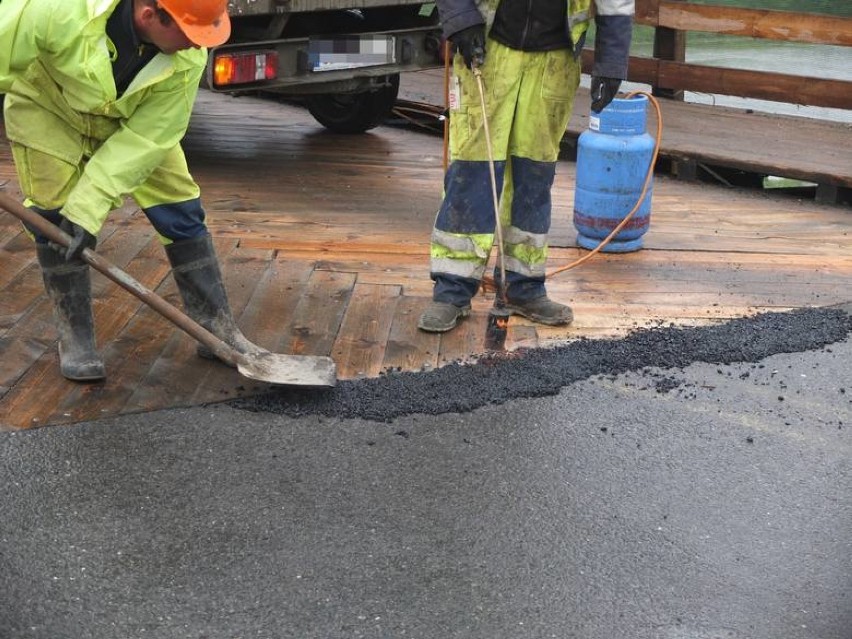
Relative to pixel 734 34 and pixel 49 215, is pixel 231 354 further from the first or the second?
pixel 734 34

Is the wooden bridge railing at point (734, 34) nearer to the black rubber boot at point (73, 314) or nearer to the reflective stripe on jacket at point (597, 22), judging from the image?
the reflective stripe on jacket at point (597, 22)

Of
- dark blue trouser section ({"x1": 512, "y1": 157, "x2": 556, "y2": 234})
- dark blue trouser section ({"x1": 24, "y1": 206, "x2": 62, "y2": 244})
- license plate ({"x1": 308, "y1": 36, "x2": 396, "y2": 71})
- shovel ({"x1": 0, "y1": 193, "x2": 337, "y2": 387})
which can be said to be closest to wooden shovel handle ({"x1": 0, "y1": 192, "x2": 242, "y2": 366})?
shovel ({"x1": 0, "y1": 193, "x2": 337, "y2": 387})

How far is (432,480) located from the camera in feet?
12.3

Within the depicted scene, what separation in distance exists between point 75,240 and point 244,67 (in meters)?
2.91

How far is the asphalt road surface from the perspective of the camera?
306 cm

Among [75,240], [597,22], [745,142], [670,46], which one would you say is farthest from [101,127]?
[670,46]

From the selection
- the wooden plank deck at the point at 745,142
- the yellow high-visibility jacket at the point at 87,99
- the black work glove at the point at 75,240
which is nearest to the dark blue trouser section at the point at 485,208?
the yellow high-visibility jacket at the point at 87,99

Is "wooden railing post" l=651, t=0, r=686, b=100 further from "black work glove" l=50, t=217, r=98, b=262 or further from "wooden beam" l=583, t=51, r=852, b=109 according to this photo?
"black work glove" l=50, t=217, r=98, b=262

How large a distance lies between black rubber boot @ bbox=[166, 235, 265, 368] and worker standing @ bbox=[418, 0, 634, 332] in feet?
2.57

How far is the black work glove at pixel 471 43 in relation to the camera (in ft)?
15.1

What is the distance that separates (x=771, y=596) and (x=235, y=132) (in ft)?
20.1

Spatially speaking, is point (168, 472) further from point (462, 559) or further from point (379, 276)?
point (379, 276)

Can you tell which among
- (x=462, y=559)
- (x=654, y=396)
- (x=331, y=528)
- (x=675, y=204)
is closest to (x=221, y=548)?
(x=331, y=528)

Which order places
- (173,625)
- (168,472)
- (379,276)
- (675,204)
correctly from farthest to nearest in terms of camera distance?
(675,204) < (379,276) < (168,472) < (173,625)
